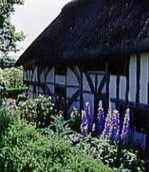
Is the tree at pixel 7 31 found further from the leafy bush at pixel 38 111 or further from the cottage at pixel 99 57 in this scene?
the leafy bush at pixel 38 111

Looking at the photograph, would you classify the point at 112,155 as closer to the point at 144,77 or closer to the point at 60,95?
the point at 144,77

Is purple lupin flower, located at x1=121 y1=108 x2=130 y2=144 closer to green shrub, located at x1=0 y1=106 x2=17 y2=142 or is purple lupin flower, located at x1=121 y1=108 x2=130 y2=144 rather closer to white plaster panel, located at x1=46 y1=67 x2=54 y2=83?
green shrub, located at x1=0 y1=106 x2=17 y2=142

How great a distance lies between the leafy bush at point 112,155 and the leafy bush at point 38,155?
68.7 inches

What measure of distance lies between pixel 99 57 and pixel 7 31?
18.8 m

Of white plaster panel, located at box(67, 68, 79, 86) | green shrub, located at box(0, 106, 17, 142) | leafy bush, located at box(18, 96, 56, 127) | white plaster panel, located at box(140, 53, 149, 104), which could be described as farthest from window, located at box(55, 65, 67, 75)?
green shrub, located at box(0, 106, 17, 142)

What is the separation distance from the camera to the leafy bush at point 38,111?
17.9 metres

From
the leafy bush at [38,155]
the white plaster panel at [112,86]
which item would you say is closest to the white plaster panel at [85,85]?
the white plaster panel at [112,86]

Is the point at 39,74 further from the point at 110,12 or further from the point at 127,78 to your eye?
the point at 127,78

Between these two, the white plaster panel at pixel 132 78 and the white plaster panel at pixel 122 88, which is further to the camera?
the white plaster panel at pixel 122 88

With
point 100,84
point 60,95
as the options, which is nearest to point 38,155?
point 100,84

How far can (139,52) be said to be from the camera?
13469 mm

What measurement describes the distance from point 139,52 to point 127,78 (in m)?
1.36

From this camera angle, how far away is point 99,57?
615 inches

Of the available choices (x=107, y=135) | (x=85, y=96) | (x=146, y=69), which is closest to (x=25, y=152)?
(x=107, y=135)
